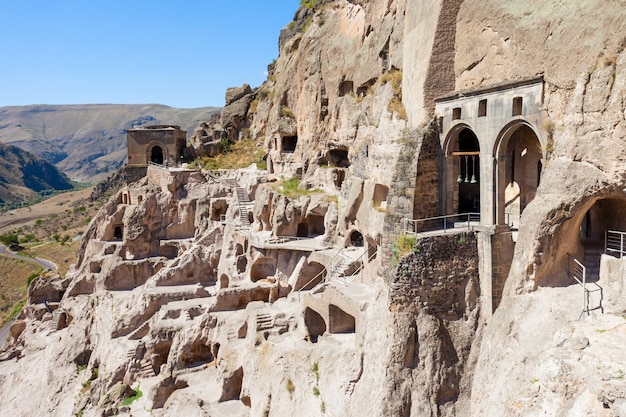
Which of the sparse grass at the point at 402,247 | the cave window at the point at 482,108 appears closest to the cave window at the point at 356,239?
the sparse grass at the point at 402,247

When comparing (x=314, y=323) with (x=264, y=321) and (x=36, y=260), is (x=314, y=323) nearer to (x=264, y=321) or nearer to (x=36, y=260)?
(x=264, y=321)

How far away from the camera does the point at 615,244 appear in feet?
46.8

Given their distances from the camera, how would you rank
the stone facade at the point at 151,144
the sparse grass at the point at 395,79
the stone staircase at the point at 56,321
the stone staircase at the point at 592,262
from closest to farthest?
the stone staircase at the point at 592,262
the sparse grass at the point at 395,79
the stone staircase at the point at 56,321
the stone facade at the point at 151,144

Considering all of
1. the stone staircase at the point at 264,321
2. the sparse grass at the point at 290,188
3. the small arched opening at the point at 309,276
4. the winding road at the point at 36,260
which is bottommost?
the winding road at the point at 36,260

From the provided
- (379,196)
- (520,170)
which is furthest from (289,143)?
(520,170)

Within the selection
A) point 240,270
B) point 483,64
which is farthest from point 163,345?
point 483,64

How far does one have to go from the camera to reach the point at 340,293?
1984cm

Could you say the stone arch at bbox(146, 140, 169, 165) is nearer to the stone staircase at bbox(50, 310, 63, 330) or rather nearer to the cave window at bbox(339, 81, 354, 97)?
the stone staircase at bbox(50, 310, 63, 330)

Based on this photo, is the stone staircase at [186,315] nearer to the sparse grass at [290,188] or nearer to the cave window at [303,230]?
the cave window at [303,230]

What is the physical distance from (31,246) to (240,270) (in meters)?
65.4

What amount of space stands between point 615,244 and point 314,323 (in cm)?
1229

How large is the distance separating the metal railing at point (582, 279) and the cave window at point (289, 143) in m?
27.4

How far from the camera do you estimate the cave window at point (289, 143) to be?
3969 cm

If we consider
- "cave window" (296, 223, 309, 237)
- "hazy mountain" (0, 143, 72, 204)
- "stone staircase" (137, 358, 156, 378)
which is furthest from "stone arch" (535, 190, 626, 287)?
"hazy mountain" (0, 143, 72, 204)
